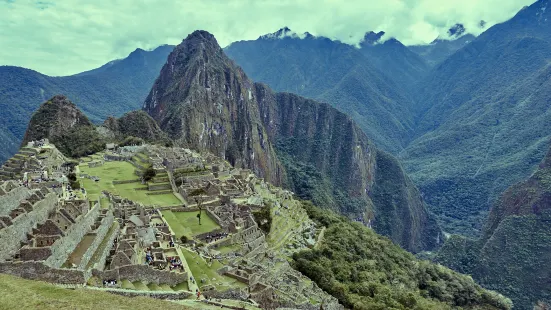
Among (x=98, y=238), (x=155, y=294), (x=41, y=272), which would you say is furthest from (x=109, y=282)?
(x=98, y=238)

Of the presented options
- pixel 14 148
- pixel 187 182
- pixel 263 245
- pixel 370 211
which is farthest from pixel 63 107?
pixel 370 211

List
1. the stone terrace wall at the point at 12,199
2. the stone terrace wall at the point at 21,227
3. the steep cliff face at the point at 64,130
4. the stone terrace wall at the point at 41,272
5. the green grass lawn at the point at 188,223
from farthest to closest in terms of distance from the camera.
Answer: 1. the steep cliff face at the point at 64,130
2. the green grass lawn at the point at 188,223
3. the stone terrace wall at the point at 12,199
4. the stone terrace wall at the point at 21,227
5. the stone terrace wall at the point at 41,272

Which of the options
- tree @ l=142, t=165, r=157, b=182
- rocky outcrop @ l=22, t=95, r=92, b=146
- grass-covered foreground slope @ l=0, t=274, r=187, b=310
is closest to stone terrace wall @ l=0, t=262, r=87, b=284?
grass-covered foreground slope @ l=0, t=274, r=187, b=310

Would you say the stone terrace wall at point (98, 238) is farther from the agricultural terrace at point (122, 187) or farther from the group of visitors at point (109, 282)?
the agricultural terrace at point (122, 187)

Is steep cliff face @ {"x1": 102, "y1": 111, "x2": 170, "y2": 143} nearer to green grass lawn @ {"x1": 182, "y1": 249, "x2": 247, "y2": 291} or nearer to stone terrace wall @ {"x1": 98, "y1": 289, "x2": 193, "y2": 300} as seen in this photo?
green grass lawn @ {"x1": 182, "y1": 249, "x2": 247, "y2": 291}

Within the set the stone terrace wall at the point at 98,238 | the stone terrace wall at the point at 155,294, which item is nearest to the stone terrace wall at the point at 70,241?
the stone terrace wall at the point at 98,238
